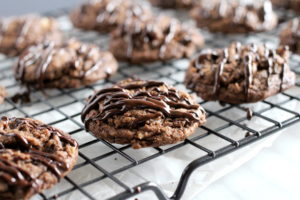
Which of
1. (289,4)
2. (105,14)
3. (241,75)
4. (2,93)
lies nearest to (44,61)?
(2,93)

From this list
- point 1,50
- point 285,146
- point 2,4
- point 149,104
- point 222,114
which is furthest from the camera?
point 2,4

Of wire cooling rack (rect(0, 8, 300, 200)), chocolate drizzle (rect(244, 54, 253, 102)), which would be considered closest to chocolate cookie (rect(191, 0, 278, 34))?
wire cooling rack (rect(0, 8, 300, 200))

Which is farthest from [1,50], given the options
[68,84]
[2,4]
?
[2,4]

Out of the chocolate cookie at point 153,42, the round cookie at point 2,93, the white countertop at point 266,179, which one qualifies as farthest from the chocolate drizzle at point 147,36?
the white countertop at point 266,179

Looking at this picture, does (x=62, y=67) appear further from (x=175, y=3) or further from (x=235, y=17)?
→ (x=175, y=3)

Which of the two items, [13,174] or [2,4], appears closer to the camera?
[13,174]

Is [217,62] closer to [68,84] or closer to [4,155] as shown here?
[68,84]
